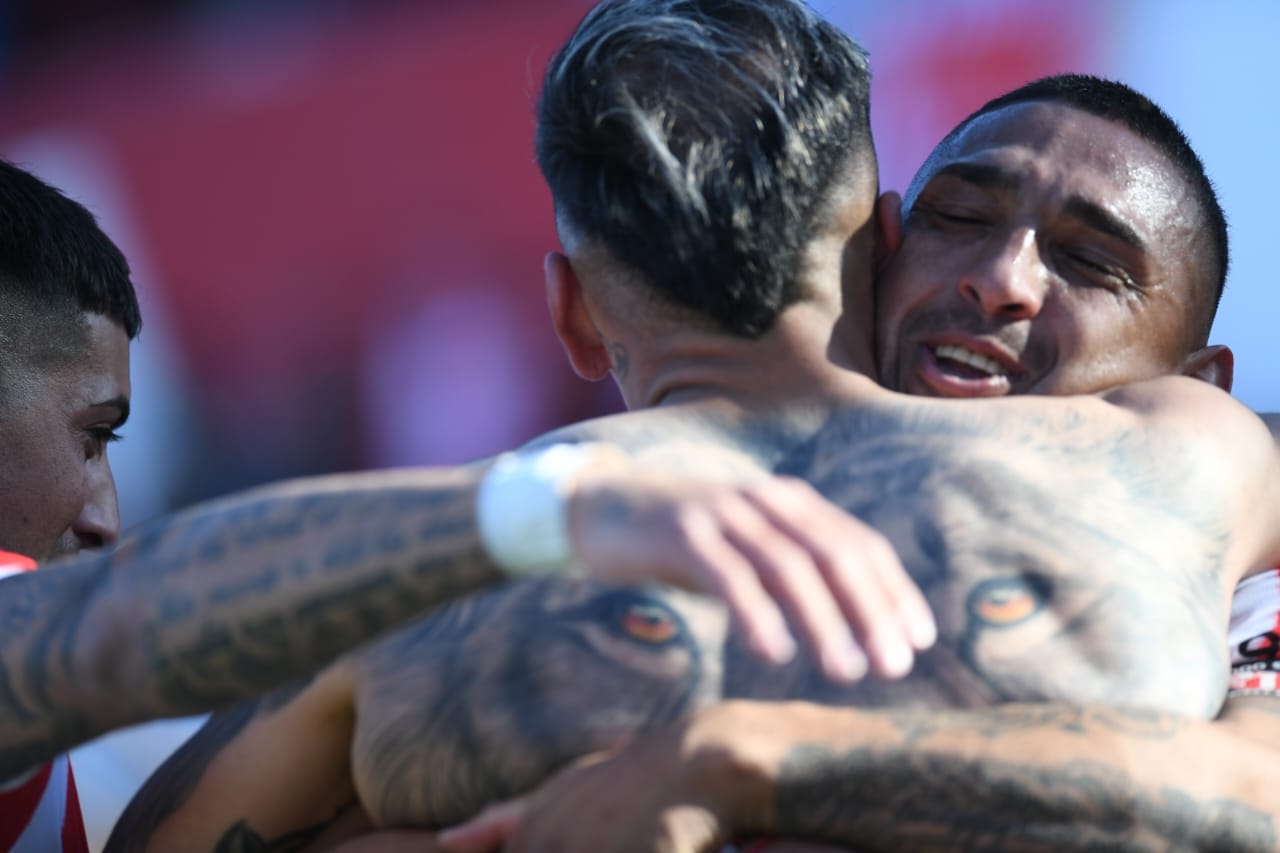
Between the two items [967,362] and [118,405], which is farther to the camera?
[118,405]

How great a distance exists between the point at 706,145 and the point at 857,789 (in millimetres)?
981

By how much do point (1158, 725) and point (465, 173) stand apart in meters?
5.25

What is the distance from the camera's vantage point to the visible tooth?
2.78 m

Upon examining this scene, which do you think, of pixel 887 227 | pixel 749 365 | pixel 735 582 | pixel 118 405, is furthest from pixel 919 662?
pixel 118 405

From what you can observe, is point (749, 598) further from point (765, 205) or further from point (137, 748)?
point (137, 748)

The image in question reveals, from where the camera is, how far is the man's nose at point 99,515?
122 inches

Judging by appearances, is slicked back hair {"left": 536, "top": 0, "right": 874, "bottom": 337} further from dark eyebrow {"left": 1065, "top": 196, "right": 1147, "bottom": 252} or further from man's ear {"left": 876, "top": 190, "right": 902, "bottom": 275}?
dark eyebrow {"left": 1065, "top": 196, "right": 1147, "bottom": 252}

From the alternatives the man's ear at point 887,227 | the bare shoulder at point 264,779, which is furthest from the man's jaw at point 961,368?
the bare shoulder at point 264,779

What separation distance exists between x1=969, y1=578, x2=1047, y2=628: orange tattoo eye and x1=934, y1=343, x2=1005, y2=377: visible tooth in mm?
931

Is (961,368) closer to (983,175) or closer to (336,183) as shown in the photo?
(983,175)

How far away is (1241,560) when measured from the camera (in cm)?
225

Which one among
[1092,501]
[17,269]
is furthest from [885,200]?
[17,269]

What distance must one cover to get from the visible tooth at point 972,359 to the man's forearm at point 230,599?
1369mm

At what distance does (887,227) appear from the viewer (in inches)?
106
